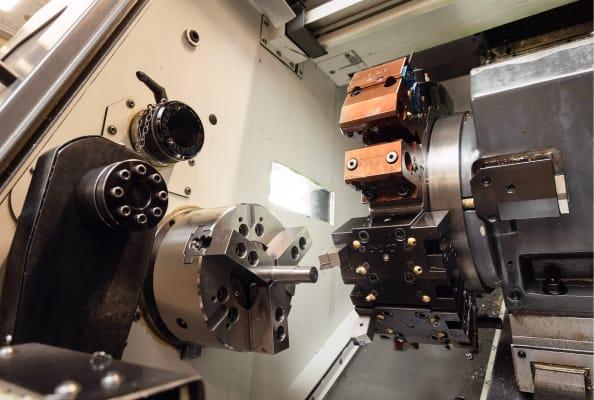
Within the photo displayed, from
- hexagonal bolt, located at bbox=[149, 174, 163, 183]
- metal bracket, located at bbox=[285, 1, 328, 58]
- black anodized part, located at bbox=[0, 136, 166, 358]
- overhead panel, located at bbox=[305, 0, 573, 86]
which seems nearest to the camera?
black anodized part, located at bbox=[0, 136, 166, 358]

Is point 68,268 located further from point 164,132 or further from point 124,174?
point 164,132

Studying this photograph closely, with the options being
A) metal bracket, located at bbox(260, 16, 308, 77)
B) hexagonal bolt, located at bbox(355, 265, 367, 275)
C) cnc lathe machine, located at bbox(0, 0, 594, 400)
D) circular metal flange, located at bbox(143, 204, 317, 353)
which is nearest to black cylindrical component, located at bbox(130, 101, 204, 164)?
cnc lathe machine, located at bbox(0, 0, 594, 400)

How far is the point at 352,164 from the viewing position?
0.85m

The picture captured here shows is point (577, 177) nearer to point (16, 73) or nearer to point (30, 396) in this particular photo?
point (30, 396)

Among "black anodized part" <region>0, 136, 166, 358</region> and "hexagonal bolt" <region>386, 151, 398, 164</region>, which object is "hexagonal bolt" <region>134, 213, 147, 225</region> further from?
"hexagonal bolt" <region>386, 151, 398, 164</region>

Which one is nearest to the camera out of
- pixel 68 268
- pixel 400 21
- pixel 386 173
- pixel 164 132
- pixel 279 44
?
pixel 68 268

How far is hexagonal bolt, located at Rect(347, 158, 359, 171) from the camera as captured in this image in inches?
33.3

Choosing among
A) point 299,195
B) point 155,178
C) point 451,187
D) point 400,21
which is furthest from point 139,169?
point 400,21

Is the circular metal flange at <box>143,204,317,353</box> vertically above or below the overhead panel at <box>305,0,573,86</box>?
below

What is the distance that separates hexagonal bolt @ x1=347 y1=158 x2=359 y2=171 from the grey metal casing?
0.24 m

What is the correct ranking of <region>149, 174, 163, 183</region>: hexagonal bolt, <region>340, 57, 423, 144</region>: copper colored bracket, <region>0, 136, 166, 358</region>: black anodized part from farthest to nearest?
1. <region>340, 57, 423, 144</region>: copper colored bracket
2. <region>149, 174, 163, 183</region>: hexagonal bolt
3. <region>0, 136, 166, 358</region>: black anodized part

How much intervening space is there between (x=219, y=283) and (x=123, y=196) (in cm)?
27

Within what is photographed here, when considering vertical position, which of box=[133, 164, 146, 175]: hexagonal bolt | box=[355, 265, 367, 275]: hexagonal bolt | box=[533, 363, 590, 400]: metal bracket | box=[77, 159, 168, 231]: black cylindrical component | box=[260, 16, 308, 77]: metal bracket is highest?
box=[260, 16, 308, 77]: metal bracket

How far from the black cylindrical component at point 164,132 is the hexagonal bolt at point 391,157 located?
0.47 metres
